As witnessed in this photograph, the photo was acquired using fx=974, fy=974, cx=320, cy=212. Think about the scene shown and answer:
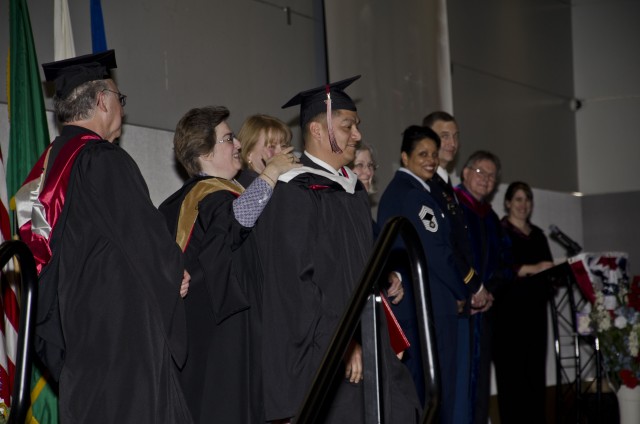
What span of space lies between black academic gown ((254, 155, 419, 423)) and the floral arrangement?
3.52 m

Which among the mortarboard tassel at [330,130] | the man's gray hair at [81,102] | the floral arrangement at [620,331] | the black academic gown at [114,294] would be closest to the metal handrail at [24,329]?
the black academic gown at [114,294]

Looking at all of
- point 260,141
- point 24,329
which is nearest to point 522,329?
point 260,141

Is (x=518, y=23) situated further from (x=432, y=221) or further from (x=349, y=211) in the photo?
(x=349, y=211)

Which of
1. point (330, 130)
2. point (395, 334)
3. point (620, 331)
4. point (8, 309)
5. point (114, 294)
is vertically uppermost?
point (330, 130)

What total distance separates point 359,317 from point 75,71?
1.62 metres

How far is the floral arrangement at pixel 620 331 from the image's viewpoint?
21.2ft

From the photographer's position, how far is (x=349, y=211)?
142 inches

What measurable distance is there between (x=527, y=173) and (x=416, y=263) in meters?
6.58

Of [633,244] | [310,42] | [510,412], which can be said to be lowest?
[510,412]

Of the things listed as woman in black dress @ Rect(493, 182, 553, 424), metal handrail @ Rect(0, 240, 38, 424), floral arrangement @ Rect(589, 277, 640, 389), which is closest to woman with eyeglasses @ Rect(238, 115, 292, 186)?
metal handrail @ Rect(0, 240, 38, 424)

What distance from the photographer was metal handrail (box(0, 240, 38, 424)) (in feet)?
9.85

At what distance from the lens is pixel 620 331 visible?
21.5ft

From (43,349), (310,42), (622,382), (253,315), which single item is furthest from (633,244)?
(43,349)

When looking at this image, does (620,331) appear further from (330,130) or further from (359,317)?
(359,317)
